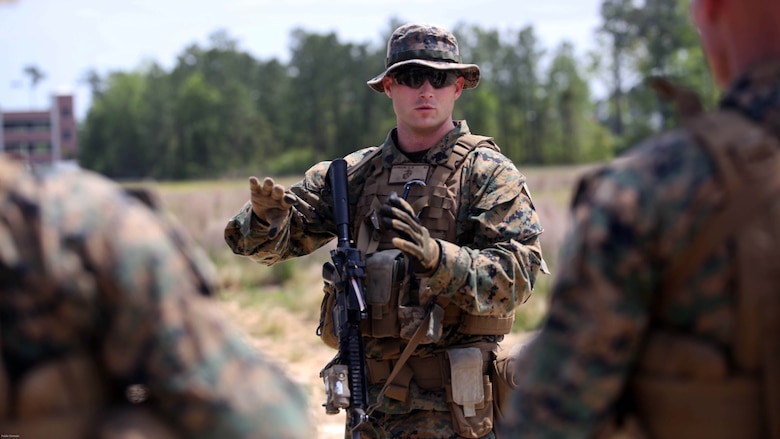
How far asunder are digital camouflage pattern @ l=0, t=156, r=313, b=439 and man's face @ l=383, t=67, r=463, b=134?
233 cm

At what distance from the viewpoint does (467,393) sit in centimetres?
383

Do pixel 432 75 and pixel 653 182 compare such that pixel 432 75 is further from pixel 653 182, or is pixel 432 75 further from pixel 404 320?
pixel 653 182

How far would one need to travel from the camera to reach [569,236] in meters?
2.05

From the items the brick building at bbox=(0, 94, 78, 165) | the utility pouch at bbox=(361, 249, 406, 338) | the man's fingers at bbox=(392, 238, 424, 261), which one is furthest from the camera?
the brick building at bbox=(0, 94, 78, 165)

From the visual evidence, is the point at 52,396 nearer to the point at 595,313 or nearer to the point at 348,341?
the point at 595,313

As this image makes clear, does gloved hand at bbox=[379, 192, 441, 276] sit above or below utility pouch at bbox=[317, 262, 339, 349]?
above

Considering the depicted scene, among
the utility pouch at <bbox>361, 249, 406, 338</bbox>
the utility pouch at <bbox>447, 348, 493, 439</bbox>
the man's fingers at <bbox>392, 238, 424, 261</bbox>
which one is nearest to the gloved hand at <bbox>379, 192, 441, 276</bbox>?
the man's fingers at <bbox>392, 238, 424, 261</bbox>

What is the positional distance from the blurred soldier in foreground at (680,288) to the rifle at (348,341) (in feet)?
5.86

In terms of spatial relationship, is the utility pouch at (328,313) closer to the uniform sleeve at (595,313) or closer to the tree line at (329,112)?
the uniform sleeve at (595,313)

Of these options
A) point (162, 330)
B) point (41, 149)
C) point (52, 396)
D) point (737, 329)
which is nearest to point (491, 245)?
point (737, 329)

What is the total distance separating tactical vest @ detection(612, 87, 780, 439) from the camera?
1897mm

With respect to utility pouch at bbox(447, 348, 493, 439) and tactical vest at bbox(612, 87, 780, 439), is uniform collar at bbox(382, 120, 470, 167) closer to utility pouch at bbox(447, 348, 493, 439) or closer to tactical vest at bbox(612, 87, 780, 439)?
utility pouch at bbox(447, 348, 493, 439)

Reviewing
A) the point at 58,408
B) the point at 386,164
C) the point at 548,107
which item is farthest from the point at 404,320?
the point at 548,107

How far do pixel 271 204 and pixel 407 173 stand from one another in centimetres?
59
